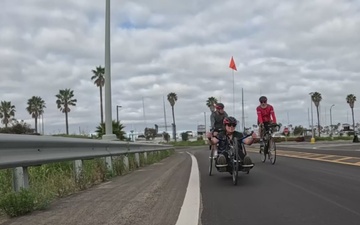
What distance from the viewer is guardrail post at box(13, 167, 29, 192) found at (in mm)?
6734

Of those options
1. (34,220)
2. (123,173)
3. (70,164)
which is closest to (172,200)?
(34,220)

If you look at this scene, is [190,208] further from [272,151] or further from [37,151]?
[272,151]

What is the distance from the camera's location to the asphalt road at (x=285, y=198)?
5.73 metres

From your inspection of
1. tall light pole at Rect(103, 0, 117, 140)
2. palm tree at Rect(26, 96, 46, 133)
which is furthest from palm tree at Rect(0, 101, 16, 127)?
tall light pole at Rect(103, 0, 117, 140)

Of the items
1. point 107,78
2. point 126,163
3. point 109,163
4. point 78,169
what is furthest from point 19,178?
point 107,78

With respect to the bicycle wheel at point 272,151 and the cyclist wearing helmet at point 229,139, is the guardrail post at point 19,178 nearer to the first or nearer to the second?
the cyclist wearing helmet at point 229,139

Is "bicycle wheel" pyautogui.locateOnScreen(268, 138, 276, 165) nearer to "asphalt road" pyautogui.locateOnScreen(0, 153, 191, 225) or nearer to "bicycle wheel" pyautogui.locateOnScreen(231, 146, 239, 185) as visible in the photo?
"bicycle wheel" pyautogui.locateOnScreen(231, 146, 239, 185)

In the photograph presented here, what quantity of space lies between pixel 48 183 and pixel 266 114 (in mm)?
7860

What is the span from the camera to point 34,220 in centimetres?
583

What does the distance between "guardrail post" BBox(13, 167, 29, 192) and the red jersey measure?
886 cm

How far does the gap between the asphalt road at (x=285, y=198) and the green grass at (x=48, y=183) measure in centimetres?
249

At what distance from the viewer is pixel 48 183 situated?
8.56 metres

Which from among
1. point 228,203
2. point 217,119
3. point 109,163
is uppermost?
point 217,119

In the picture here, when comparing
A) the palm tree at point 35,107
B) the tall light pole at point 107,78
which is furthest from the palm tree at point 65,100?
the tall light pole at point 107,78
